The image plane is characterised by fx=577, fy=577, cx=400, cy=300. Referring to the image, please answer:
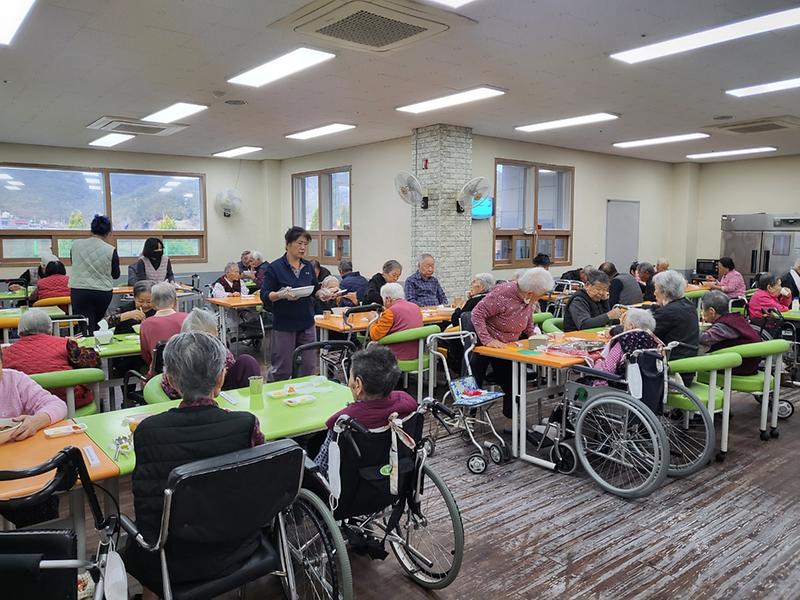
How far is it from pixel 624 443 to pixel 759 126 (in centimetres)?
637

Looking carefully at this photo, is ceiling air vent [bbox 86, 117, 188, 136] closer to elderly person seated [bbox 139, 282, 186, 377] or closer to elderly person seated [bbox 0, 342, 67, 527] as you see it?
elderly person seated [bbox 139, 282, 186, 377]

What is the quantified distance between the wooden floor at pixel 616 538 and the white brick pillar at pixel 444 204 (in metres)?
4.43

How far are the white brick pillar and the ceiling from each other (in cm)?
34

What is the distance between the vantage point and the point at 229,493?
5.46 ft

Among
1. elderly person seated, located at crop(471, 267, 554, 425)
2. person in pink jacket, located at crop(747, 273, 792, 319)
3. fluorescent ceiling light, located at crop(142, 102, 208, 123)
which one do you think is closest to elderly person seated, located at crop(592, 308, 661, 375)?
elderly person seated, located at crop(471, 267, 554, 425)

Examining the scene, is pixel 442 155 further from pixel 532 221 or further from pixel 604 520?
pixel 604 520

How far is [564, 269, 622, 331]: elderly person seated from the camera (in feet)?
15.7

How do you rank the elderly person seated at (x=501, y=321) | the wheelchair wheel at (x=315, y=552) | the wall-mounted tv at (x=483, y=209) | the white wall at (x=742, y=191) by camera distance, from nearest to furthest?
the wheelchair wheel at (x=315, y=552)
the elderly person seated at (x=501, y=321)
the wall-mounted tv at (x=483, y=209)
the white wall at (x=742, y=191)

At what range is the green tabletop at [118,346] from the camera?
400 centimetres

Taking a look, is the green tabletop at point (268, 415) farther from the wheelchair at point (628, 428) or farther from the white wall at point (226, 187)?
the white wall at point (226, 187)

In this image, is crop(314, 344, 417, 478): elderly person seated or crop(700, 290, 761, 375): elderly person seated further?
crop(700, 290, 761, 375): elderly person seated

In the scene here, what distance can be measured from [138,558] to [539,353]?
279 centimetres

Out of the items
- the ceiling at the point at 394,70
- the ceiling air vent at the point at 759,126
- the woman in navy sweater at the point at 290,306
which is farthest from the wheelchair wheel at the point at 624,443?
the ceiling air vent at the point at 759,126

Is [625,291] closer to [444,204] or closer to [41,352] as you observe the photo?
[444,204]
